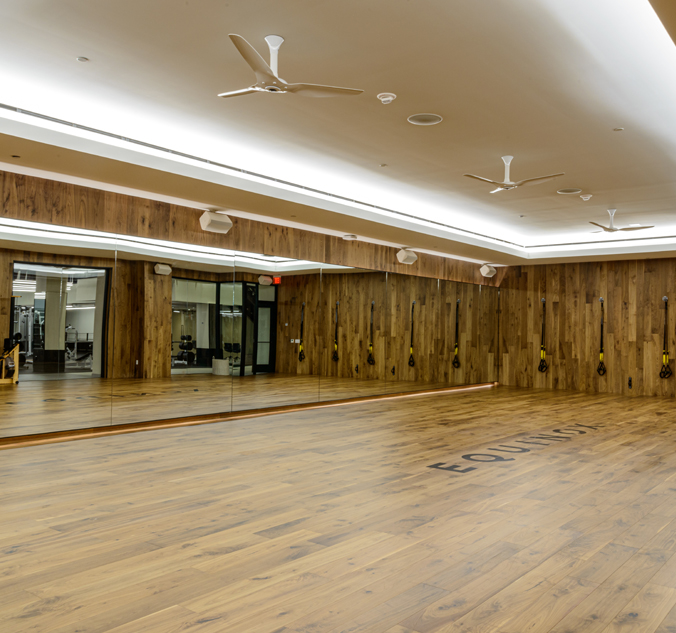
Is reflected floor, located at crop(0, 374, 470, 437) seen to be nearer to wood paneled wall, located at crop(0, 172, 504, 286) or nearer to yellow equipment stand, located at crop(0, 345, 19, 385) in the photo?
yellow equipment stand, located at crop(0, 345, 19, 385)

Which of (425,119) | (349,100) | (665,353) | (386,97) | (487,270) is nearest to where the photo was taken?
(386,97)

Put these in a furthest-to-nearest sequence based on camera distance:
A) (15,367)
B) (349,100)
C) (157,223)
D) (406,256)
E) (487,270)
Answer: (487,270), (406,256), (157,223), (15,367), (349,100)

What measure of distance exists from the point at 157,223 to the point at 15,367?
230 cm

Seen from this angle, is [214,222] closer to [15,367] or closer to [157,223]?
Answer: [157,223]

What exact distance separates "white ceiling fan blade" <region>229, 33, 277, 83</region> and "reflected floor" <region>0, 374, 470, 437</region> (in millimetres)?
4096

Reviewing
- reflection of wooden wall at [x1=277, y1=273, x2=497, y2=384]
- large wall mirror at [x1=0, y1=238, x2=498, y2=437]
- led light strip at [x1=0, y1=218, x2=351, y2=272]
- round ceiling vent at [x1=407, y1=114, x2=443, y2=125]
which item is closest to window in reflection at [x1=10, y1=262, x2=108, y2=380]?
large wall mirror at [x1=0, y1=238, x2=498, y2=437]

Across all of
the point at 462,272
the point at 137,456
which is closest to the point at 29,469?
the point at 137,456

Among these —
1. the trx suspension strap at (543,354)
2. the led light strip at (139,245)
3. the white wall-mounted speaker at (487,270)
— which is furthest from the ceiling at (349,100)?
the trx suspension strap at (543,354)

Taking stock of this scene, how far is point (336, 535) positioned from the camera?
11.4ft

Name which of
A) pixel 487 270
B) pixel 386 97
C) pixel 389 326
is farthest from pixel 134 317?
pixel 487 270

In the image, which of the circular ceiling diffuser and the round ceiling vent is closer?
the round ceiling vent

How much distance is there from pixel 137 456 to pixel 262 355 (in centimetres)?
329

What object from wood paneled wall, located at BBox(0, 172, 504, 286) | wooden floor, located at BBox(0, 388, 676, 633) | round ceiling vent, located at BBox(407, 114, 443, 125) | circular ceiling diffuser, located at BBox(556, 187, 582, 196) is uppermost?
round ceiling vent, located at BBox(407, 114, 443, 125)

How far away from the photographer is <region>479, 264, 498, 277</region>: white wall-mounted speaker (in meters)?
12.8
